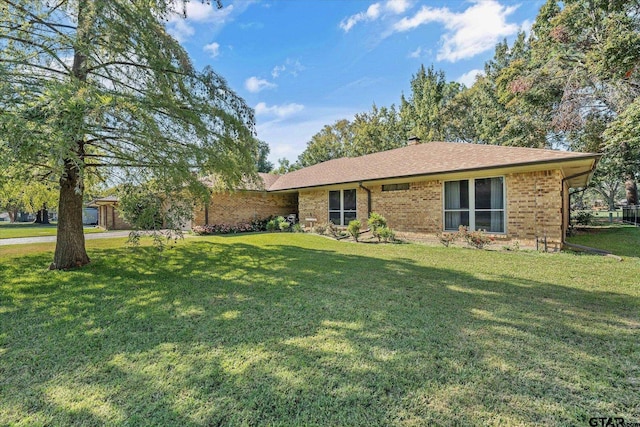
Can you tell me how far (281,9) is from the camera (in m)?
10.9

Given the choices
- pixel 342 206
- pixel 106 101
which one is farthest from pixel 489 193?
pixel 106 101

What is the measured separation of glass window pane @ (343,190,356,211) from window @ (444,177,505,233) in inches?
193

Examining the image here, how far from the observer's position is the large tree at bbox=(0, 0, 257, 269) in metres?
4.65

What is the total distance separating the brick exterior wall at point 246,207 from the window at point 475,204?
11073mm

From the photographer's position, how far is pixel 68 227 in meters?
7.62

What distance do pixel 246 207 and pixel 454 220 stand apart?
511 inches

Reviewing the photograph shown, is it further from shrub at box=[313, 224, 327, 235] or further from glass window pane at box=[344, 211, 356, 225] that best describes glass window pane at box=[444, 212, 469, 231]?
shrub at box=[313, 224, 327, 235]

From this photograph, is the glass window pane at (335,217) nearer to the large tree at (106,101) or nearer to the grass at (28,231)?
the large tree at (106,101)

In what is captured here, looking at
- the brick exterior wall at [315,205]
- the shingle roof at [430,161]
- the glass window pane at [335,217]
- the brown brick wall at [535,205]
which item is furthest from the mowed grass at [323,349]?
the brick exterior wall at [315,205]

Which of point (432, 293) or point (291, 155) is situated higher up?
point (291, 155)

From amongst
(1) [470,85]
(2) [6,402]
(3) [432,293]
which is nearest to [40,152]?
(2) [6,402]

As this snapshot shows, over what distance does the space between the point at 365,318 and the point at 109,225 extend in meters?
26.0

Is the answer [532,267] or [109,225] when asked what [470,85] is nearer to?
[532,267]

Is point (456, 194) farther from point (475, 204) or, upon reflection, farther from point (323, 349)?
point (323, 349)
